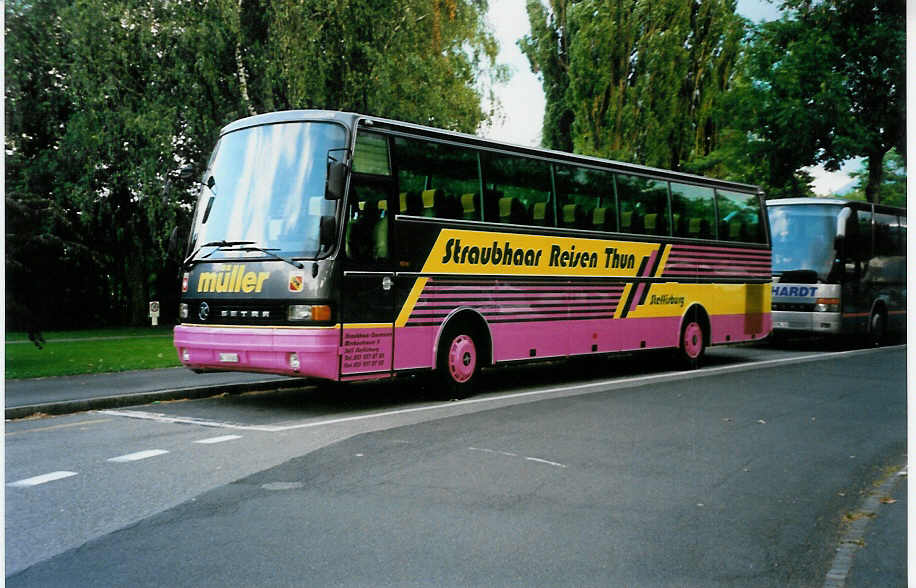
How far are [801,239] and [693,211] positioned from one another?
471 centimetres

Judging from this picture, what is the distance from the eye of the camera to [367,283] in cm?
995

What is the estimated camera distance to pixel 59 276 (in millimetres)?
13117

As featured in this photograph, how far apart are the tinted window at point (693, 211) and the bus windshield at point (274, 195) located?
22.8 feet

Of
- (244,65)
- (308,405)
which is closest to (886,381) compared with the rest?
(308,405)

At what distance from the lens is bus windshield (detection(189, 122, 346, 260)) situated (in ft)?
31.6

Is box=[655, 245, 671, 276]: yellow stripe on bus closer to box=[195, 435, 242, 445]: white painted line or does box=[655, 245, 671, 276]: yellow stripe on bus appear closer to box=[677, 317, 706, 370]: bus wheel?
box=[677, 317, 706, 370]: bus wheel

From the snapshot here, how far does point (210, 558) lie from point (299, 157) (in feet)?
19.1

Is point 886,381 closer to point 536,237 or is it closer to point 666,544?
point 536,237

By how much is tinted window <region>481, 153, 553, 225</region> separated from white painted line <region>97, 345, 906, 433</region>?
2.22 metres

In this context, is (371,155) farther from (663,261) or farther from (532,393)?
(663,261)

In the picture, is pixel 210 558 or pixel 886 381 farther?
pixel 886 381

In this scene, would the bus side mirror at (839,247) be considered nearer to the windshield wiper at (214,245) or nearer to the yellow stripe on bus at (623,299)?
the yellow stripe on bus at (623,299)

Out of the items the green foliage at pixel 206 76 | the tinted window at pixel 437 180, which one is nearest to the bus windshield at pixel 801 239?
the green foliage at pixel 206 76

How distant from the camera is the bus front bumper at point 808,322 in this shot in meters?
18.3
